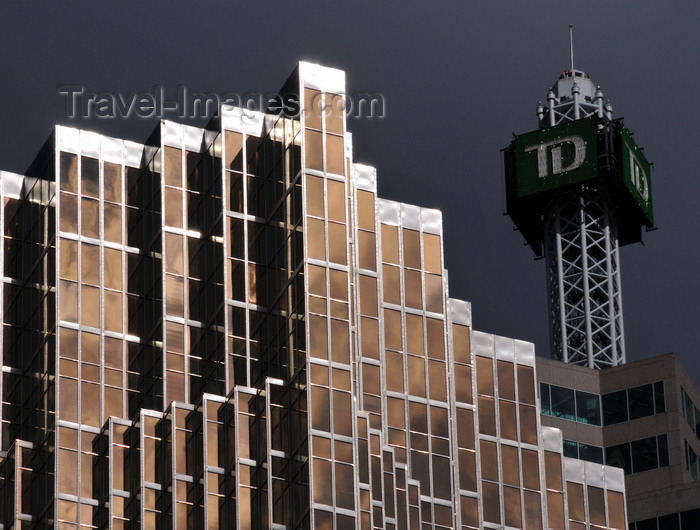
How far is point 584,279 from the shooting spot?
189875 mm

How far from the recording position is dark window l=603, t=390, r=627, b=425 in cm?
14812

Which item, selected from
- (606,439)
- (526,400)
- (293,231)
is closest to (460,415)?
(526,400)

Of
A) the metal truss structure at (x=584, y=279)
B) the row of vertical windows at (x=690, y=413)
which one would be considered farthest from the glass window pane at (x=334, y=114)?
the metal truss structure at (x=584, y=279)

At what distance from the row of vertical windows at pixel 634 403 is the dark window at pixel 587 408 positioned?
1.78ft

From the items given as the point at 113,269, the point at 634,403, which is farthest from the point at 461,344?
the point at 634,403

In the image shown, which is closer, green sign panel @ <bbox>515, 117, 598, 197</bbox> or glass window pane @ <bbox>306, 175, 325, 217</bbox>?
glass window pane @ <bbox>306, 175, 325, 217</bbox>

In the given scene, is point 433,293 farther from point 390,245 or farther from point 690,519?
point 690,519

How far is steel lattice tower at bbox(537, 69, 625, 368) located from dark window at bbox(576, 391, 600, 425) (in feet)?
105

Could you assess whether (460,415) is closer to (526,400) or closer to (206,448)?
(526,400)

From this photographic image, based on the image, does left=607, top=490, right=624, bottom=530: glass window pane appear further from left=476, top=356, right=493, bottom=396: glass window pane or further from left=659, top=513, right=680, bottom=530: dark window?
left=476, top=356, right=493, bottom=396: glass window pane

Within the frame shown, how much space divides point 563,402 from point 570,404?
1.61ft

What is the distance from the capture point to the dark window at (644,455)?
144m

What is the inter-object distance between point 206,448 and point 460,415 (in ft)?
57.7

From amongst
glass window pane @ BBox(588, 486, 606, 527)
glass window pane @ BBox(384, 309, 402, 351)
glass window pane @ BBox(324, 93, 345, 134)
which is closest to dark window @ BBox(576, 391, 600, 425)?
glass window pane @ BBox(588, 486, 606, 527)
